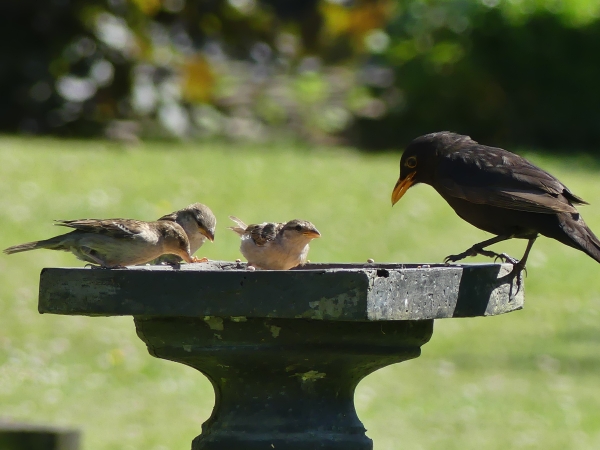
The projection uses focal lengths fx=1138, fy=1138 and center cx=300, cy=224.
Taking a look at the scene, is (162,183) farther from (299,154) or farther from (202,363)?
(202,363)

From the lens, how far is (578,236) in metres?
5.34

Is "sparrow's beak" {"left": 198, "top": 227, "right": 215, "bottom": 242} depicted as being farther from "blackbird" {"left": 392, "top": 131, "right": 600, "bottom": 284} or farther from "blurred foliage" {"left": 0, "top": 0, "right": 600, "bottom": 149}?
"blurred foliage" {"left": 0, "top": 0, "right": 600, "bottom": 149}

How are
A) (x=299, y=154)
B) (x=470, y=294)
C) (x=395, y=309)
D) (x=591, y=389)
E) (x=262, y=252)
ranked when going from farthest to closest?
(x=299, y=154) < (x=591, y=389) < (x=262, y=252) < (x=470, y=294) < (x=395, y=309)

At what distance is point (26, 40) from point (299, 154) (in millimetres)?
4596

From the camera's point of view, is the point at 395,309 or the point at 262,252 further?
the point at 262,252

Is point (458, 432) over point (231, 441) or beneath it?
beneath

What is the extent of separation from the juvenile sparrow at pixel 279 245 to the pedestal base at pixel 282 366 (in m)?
0.75

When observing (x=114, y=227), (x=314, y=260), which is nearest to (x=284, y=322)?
(x=114, y=227)

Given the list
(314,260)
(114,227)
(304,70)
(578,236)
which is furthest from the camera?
(304,70)

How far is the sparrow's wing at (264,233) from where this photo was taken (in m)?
5.14

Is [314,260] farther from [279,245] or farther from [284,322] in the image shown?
[284,322]

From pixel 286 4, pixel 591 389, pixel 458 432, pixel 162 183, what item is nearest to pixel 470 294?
pixel 458 432

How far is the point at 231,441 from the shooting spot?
4312 millimetres

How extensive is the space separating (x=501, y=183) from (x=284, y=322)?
69.3 inches
